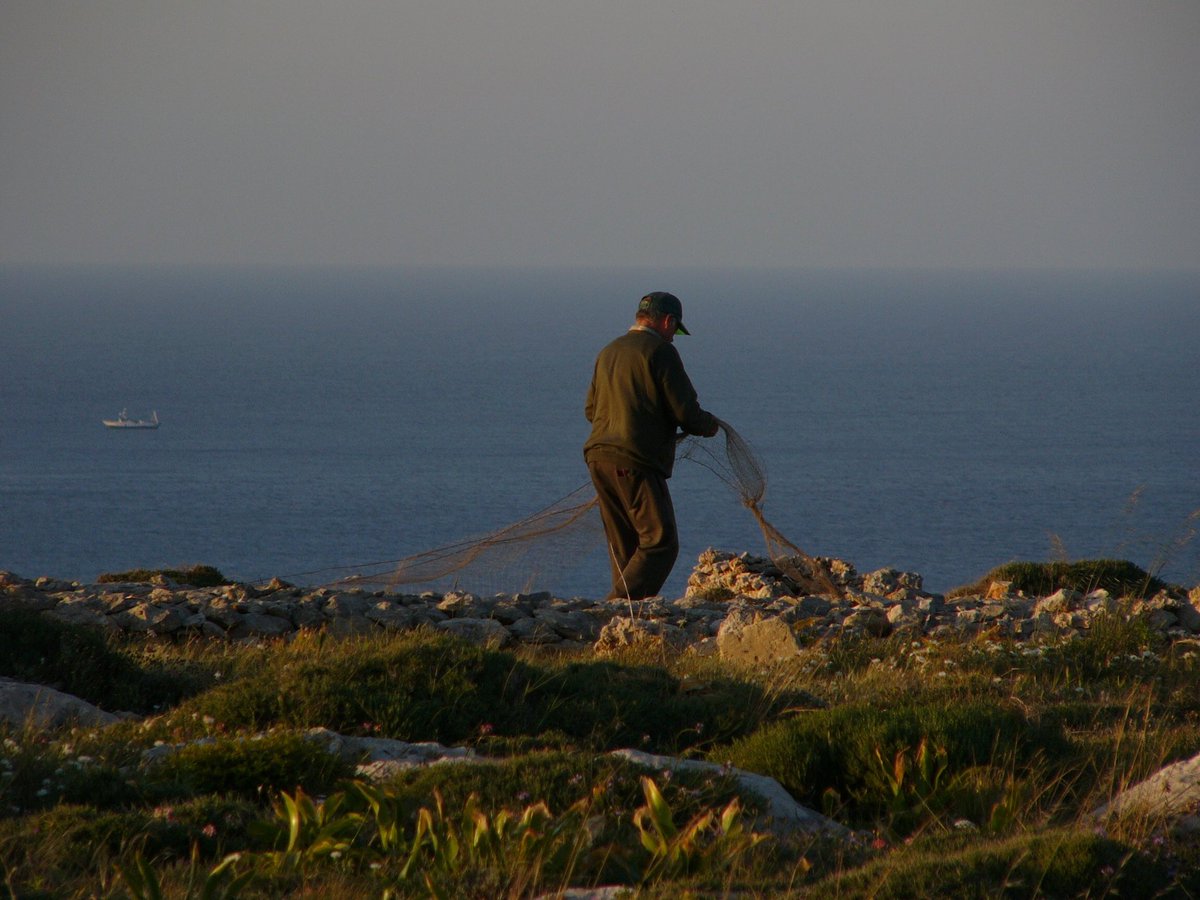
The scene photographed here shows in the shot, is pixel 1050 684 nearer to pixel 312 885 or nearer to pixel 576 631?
pixel 576 631

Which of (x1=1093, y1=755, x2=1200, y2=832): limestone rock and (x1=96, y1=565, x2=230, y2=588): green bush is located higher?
(x1=1093, y1=755, x2=1200, y2=832): limestone rock

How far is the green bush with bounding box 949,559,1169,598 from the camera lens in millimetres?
13898

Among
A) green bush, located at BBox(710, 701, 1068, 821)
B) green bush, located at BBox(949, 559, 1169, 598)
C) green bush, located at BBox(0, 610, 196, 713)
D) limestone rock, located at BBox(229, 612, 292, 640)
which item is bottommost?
green bush, located at BBox(949, 559, 1169, 598)

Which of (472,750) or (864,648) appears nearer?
(472,750)

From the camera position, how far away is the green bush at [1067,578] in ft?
45.6

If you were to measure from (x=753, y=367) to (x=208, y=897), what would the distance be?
18840 centimetres

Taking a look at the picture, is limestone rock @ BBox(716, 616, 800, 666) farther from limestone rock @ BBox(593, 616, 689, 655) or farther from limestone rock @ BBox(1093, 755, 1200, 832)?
limestone rock @ BBox(1093, 755, 1200, 832)

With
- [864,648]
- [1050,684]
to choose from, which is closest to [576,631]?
[864,648]

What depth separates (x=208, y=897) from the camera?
345cm

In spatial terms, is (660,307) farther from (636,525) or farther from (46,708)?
(46,708)

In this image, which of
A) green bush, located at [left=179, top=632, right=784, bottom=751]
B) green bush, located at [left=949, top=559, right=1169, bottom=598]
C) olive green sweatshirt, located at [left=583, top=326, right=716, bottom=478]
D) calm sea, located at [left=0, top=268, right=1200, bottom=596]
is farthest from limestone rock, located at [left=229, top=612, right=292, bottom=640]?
calm sea, located at [left=0, top=268, right=1200, bottom=596]

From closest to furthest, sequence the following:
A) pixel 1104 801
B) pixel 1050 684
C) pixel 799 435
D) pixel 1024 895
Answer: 1. pixel 1024 895
2. pixel 1104 801
3. pixel 1050 684
4. pixel 799 435

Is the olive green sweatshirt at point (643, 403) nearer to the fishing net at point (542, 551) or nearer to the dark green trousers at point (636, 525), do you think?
the dark green trousers at point (636, 525)

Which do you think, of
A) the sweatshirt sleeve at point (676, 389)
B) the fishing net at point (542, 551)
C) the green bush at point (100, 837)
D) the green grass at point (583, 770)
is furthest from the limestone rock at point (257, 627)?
the green bush at point (100, 837)
